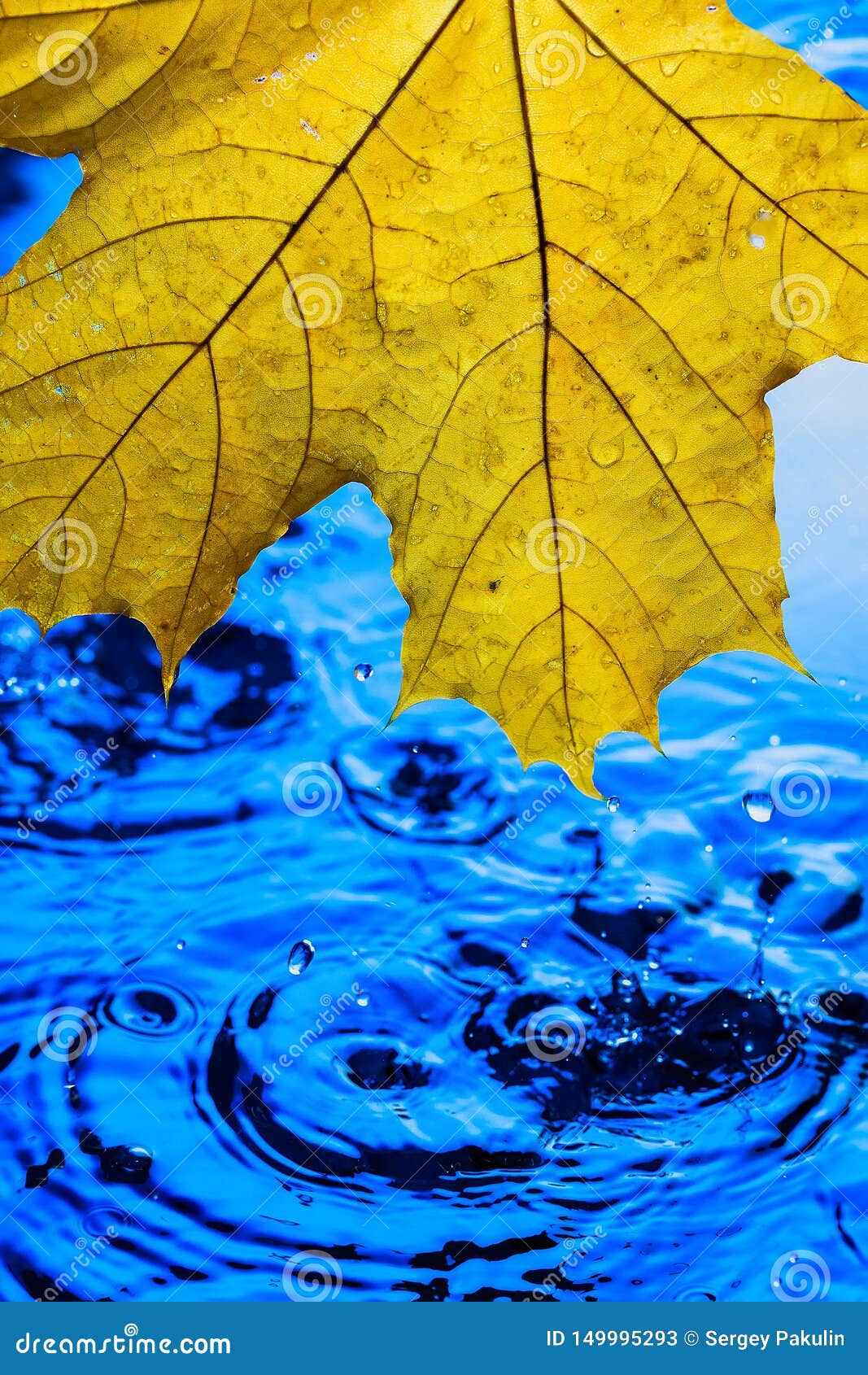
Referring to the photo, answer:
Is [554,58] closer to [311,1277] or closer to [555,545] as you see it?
[555,545]

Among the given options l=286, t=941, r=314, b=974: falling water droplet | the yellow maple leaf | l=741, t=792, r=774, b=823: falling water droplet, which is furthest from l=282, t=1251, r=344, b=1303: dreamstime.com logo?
the yellow maple leaf

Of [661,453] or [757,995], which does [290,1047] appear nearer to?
[757,995]

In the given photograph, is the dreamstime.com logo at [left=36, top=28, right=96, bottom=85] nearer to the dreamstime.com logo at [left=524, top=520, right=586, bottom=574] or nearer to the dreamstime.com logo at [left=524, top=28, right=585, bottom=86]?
the dreamstime.com logo at [left=524, top=28, right=585, bottom=86]
